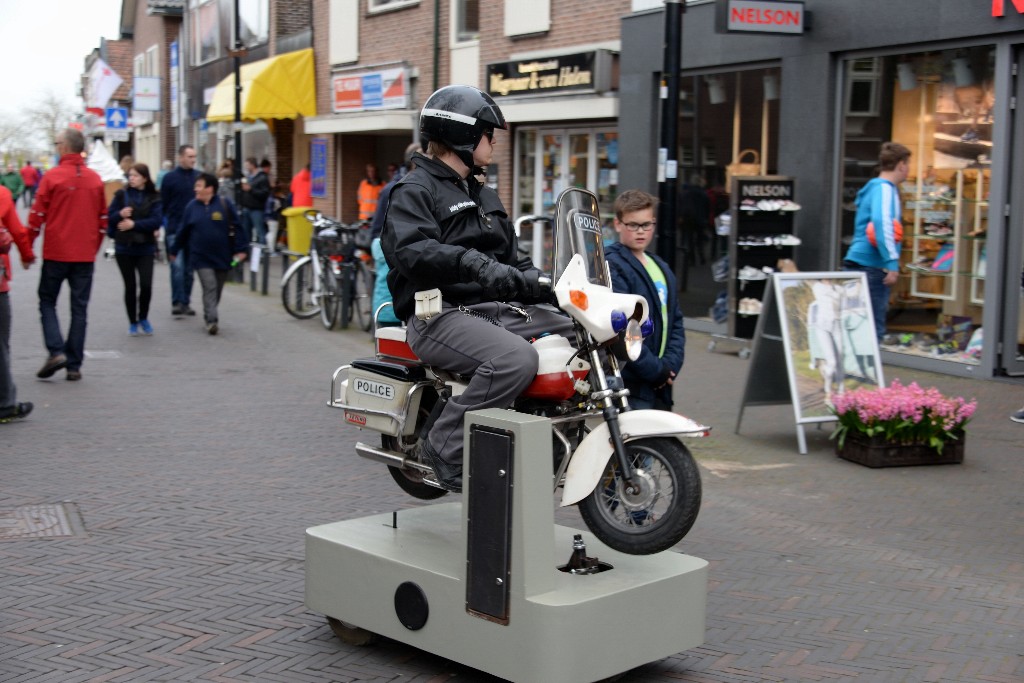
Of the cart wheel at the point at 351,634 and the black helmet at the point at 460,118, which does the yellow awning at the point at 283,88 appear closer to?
the black helmet at the point at 460,118

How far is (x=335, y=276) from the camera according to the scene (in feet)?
48.1

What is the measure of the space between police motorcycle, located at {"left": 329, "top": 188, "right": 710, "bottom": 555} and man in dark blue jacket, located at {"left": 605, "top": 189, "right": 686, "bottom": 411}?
106 centimetres

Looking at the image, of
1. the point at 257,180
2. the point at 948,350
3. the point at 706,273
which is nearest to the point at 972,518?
the point at 948,350

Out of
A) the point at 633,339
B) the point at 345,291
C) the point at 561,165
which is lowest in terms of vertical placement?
the point at 345,291

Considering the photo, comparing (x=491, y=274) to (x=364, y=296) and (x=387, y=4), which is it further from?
(x=387, y=4)

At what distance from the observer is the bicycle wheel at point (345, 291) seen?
14234 millimetres

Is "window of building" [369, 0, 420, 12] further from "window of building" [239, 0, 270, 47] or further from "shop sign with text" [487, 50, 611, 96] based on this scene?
"window of building" [239, 0, 270, 47]

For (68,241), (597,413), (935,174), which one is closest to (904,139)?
(935,174)

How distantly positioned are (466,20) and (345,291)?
7557 millimetres

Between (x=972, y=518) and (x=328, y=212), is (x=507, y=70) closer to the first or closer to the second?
(x=328, y=212)

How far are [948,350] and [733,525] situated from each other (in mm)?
5649

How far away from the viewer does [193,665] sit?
14.8ft

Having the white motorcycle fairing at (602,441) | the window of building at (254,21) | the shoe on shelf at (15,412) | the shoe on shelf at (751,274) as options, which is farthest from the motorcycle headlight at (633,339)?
the window of building at (254,21)

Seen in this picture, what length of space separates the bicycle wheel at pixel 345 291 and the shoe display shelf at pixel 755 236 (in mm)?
4265
